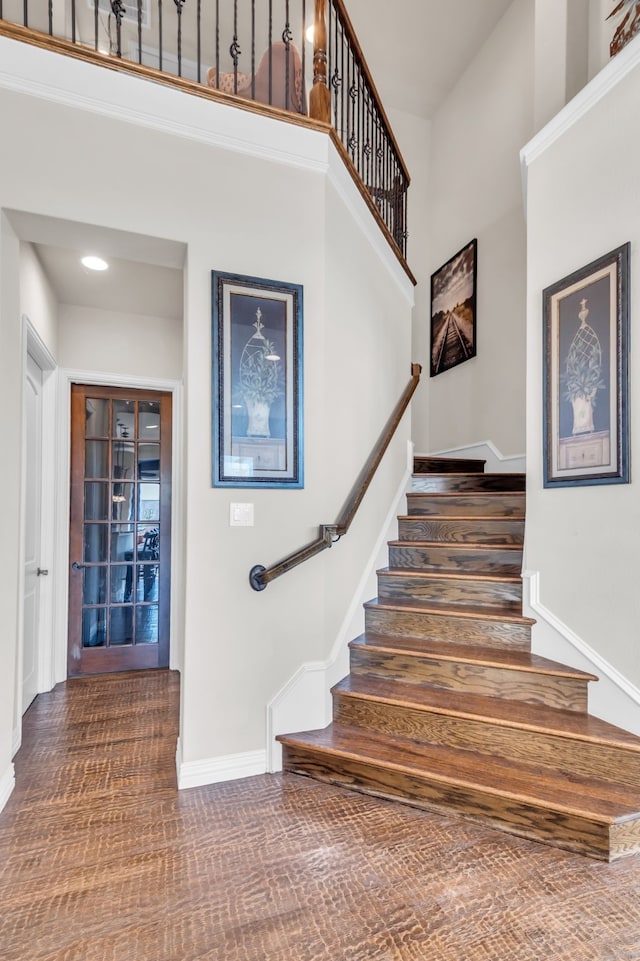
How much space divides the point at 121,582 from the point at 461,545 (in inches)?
96.4

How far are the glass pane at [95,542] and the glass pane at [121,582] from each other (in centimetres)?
13

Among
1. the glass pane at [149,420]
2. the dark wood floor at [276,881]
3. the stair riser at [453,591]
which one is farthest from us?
the glass pane at [149,420]

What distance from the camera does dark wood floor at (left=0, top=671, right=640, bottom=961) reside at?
1445mm

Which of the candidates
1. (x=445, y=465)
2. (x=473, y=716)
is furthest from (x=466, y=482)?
(x=473, y=716)

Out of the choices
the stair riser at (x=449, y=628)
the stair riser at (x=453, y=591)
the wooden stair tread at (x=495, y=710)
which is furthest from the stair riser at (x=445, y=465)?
the wooden stair tread at (x=495, y=710)

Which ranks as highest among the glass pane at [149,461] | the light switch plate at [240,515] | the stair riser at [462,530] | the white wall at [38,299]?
the white wall at [38,299]

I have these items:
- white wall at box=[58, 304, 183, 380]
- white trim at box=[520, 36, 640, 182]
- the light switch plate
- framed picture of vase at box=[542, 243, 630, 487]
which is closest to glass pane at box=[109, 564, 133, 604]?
white wall at box=[58, 304, 183, 380]

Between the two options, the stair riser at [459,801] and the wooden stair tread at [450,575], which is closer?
the stair riser at [459,801]

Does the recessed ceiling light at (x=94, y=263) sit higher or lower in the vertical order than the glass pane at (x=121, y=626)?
higher

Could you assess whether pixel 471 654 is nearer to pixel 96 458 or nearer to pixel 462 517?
pixel 462 517

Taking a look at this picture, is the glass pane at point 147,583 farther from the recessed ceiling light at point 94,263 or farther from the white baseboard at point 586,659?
the white baseboard at point 586,659

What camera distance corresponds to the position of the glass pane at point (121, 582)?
12.3 feet

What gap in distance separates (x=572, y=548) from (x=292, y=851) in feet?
5.66

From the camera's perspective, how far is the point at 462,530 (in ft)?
10.5
